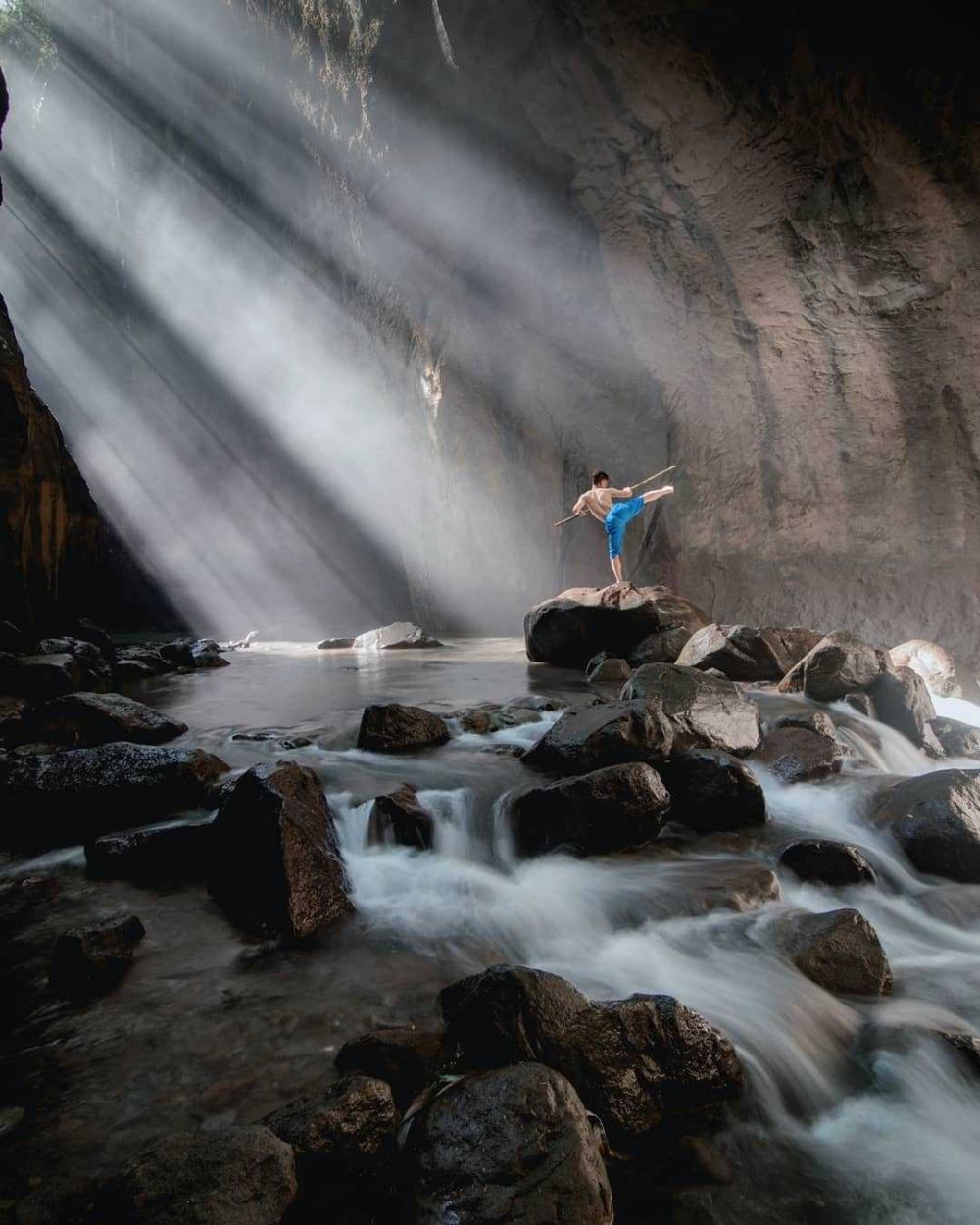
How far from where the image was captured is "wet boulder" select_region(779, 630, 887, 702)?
606cm

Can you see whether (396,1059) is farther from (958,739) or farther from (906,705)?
(958,739)

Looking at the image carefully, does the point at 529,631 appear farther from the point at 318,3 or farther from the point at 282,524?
the point at 282,524

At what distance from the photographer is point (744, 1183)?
5.49ft

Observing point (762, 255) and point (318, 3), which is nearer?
point (762, 255)

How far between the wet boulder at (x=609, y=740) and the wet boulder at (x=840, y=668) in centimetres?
251

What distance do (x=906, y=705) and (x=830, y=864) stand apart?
9.88 ft

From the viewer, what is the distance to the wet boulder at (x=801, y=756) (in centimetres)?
470

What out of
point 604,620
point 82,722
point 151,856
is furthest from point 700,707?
point 82,722

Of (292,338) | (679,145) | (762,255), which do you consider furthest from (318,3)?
(762,255)

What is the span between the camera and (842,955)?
8.37 feet

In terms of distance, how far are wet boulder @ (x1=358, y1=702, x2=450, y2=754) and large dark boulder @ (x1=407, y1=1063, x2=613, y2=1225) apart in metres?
3.71

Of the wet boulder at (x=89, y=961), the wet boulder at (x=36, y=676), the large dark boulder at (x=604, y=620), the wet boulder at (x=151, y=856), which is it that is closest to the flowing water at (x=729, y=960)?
the wet boulder at (x=89, y=961)

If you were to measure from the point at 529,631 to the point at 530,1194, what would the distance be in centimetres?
920

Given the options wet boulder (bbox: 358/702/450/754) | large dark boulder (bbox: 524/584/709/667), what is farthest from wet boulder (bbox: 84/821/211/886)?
large dark boulder (bbox: 524/584/709/667)
